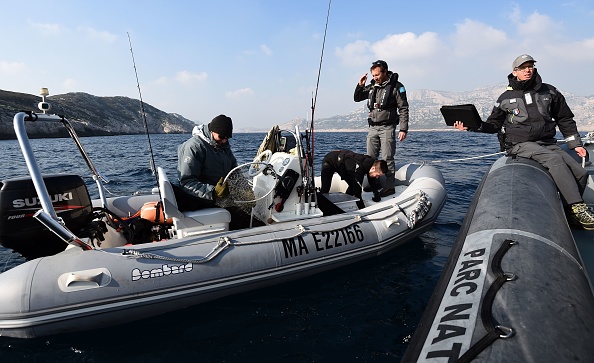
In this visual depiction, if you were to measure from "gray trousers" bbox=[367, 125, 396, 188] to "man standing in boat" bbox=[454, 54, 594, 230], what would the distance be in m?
1.72

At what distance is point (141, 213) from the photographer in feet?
13.7

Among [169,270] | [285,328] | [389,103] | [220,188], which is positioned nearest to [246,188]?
[220,188]

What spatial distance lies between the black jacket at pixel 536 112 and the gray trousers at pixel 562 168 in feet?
0.41

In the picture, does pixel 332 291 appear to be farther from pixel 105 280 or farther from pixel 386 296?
pixel 105 280

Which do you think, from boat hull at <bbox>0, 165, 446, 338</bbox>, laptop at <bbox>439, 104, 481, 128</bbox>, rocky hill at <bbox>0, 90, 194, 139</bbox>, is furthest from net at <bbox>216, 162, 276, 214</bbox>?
rocky hill at <bbox>0, 90, 194, 139</bbox>

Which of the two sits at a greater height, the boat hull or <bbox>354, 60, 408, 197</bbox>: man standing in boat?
<bbox>354, 60, 408, 197</bbox>: man standing in boat

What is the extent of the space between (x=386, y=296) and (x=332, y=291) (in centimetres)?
58

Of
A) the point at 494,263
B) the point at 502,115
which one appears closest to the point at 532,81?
the point at 502,115

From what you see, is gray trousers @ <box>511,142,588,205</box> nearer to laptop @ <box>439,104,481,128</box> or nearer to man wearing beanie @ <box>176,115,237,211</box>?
laptop @ <box>439,104,481,128</box>

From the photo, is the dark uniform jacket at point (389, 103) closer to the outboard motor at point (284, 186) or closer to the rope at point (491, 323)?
the outboard motor at point (284, 186)

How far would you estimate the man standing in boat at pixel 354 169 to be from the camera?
539cm

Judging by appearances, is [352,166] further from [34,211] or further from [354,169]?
[34,211]

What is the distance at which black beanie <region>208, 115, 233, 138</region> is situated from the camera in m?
3.82

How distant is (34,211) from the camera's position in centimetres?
331
